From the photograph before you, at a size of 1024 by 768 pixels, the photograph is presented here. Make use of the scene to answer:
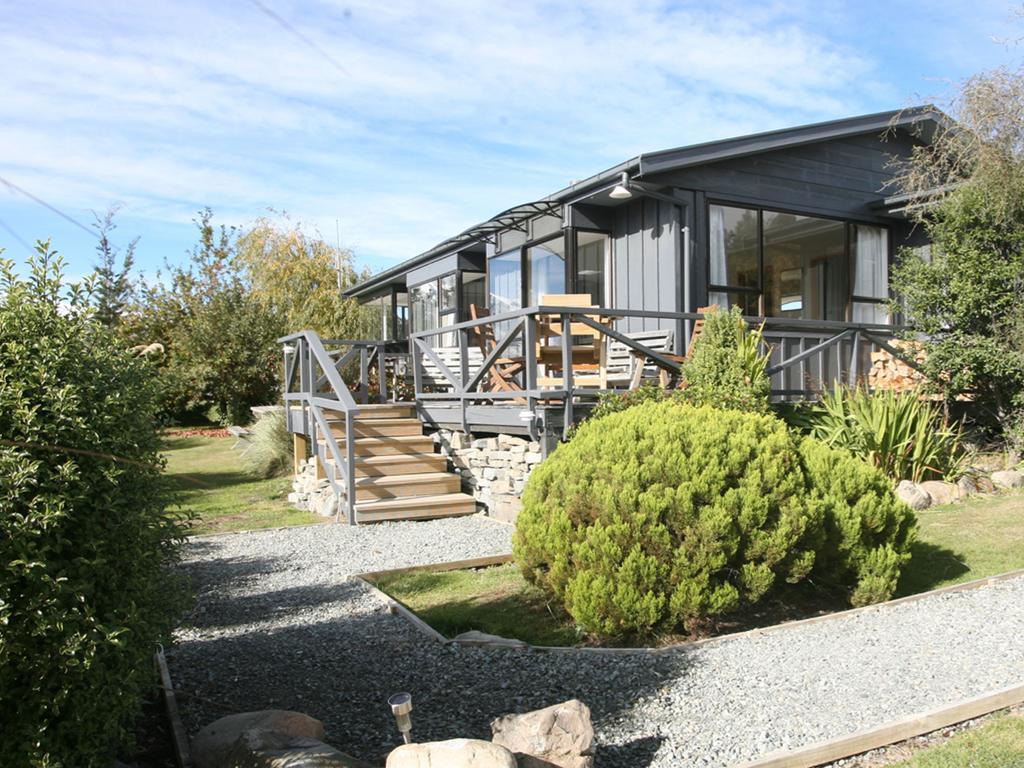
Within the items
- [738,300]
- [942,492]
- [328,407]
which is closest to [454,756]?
[942,492]

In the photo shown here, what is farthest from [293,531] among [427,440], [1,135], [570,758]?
[1,135]

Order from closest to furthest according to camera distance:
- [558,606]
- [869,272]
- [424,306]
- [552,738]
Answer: [552,738], [558,606], [869,272], [424,306]

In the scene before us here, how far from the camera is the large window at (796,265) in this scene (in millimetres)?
10438

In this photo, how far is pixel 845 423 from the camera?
25.6ft

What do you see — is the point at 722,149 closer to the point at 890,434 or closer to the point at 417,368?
the point at 890,434

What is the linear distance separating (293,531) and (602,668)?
16.0ft

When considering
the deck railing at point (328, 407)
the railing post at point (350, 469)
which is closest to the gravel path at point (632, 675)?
the railing post at point (350, 469)

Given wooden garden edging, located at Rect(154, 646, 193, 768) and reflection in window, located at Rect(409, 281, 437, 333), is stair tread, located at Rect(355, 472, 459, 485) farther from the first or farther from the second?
reflection in window, located at Rect(409, 281, 437, 333)

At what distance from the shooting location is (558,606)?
16.1 ft

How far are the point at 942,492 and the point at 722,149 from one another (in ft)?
15.8

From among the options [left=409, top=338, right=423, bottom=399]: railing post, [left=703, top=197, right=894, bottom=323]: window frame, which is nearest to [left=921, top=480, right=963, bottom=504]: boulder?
[left=703, top=197, right=894, bottom=323]: window frame

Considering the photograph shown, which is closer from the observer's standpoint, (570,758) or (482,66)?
(570,758)

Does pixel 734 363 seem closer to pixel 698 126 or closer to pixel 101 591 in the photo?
pixel 101 591

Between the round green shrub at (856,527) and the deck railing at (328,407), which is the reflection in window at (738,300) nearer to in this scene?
the deck railing at (328,407)
